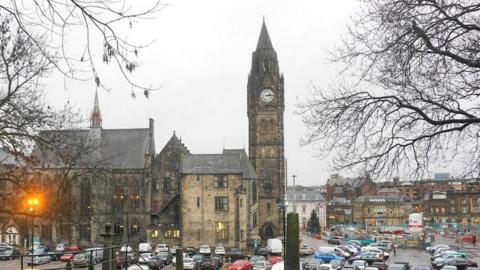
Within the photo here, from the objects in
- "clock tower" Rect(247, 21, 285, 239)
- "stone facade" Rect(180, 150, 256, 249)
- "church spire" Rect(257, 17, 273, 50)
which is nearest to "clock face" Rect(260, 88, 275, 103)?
"clock tower" Rect(247, 21, 285, 239)

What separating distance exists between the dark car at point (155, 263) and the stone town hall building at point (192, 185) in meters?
12.6

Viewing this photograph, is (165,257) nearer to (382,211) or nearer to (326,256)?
(326,256)

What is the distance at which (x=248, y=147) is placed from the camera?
234 ft

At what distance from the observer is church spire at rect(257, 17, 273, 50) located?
73500 millimetres

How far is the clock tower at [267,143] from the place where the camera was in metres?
68.6

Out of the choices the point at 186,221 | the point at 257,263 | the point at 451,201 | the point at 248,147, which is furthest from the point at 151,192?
the point at 451,201

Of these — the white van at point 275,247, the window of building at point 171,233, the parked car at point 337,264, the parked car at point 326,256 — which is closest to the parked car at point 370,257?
the parked car at point 326,256

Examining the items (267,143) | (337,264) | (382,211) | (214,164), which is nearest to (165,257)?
(337,264)

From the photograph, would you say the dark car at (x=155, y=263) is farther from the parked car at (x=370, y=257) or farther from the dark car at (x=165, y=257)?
the parked car at (x=370, y=257)

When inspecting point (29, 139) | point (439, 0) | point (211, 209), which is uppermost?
point (439, 0)

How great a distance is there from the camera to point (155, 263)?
39.0m

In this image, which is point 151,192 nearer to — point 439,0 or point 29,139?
point 29,139

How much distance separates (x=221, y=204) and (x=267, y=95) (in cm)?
1956

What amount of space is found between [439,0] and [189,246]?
50.6 metres
